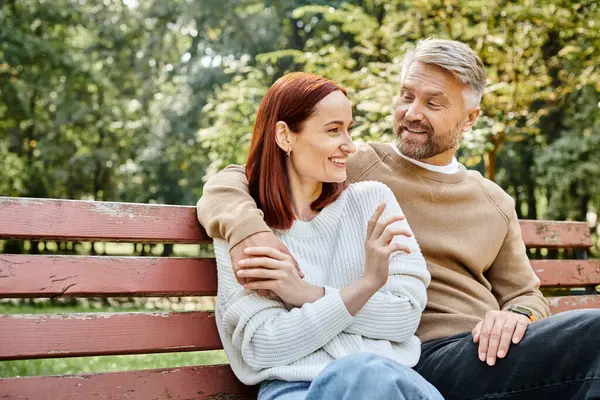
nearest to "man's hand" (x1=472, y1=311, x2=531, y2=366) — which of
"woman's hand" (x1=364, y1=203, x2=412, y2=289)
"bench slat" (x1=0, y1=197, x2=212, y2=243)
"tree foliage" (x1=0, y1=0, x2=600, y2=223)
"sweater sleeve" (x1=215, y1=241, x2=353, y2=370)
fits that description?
"woman's hand" (x1=364, y1=203, x2=412, y2=289)

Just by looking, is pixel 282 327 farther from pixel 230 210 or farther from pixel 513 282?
pixel 513 282

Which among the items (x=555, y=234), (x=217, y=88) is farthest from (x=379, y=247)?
(x=217, y=88)

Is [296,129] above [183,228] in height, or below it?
above

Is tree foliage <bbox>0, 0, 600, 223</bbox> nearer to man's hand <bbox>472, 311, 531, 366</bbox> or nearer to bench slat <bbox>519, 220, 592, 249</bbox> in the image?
bench slat <bbox>519, 220, 592, 249</bbox>

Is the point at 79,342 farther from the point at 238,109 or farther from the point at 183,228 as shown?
the point at 238,109

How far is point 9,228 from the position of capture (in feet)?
7.79

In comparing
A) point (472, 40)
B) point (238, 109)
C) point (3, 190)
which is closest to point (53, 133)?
point (3, 190)

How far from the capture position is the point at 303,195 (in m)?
2.65

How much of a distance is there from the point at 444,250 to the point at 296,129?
0.87 m

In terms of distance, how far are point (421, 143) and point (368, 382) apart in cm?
157

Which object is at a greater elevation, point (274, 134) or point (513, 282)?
point (274, 134)

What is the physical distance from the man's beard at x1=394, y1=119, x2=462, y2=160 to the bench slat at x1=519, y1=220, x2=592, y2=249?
2.66 feet

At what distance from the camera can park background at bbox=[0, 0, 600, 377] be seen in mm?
7660

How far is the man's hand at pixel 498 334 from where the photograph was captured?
244 centimetres
